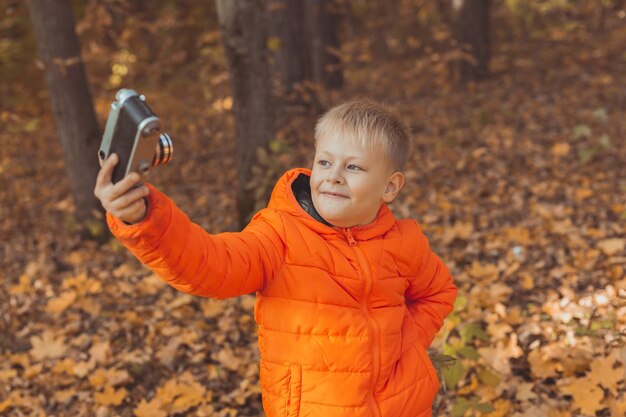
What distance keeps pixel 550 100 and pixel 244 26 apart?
6234mm

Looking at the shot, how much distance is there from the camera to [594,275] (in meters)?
4.60

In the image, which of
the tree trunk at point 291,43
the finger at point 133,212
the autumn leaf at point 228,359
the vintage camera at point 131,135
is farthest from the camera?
the tree trunk at point 291,43

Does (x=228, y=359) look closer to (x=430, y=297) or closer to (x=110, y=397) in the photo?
(x=110, y=397)

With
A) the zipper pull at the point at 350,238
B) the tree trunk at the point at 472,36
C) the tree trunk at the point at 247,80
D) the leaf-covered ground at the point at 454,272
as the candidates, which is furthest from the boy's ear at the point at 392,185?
the tree trunk at the point at 472,36

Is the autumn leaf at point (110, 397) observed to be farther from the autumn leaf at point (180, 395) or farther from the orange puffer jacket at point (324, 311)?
the orange puffer jacket at point (324, 311)

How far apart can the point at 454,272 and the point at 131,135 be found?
13.0 feet

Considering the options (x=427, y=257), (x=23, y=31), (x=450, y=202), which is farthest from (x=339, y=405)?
(x=23, y=31)

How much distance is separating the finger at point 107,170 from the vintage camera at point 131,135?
1 cm

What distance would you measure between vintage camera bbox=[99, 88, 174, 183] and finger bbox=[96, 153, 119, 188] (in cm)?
1

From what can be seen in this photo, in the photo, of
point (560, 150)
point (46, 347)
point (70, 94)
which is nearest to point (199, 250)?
point (46, 347)

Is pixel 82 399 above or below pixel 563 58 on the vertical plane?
below

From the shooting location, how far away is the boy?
2.12 m

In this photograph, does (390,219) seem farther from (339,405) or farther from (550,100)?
(550,100)

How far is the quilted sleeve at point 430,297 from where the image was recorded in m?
2.52
